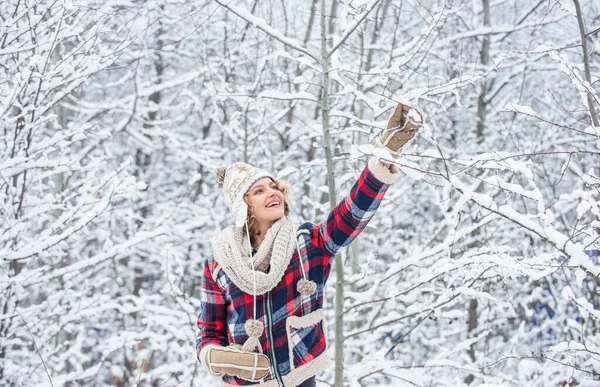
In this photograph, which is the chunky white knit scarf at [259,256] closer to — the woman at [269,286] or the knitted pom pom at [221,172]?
the woman at [269,286]

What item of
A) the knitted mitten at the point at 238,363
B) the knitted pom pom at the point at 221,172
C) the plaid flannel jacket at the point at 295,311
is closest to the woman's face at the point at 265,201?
the plaid flannel jacket at the point at 295,311

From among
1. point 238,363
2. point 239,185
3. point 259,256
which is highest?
point 239,185

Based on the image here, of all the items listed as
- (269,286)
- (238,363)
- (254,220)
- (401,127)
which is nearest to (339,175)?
(254,220)

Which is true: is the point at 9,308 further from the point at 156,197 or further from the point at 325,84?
the point at 156,197

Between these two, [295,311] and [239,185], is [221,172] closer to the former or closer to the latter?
[239,185]

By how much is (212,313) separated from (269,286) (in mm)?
334

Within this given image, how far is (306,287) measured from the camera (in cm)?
186

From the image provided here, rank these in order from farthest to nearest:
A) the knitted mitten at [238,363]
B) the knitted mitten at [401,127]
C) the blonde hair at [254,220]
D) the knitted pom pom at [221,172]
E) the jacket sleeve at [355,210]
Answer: the knitted pom pom at [221,172] < the blonde hair at [254,220] < the knitted mitten at [238,363] < the jacket sleeve at [355,210] < the knitted mitten at [401,127]

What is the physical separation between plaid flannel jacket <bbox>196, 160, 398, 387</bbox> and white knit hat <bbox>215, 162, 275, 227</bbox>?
0.23 meters

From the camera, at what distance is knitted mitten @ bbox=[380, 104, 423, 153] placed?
149 centimetres

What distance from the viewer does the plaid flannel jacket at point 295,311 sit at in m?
1.87

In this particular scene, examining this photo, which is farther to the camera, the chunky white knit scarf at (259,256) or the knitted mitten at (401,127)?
the chunky white knit scarf at (259,256)

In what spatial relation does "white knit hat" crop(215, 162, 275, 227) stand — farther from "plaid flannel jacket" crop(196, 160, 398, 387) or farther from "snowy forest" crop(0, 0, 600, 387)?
"snowy forest" crop(0, 0, 600, 387)

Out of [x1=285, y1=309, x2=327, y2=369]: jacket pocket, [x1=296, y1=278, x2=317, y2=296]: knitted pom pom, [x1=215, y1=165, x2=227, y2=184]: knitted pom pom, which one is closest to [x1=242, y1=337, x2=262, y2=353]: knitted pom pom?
[x1=285, y1=309, x2=327, y2=369]: jacket pocket
